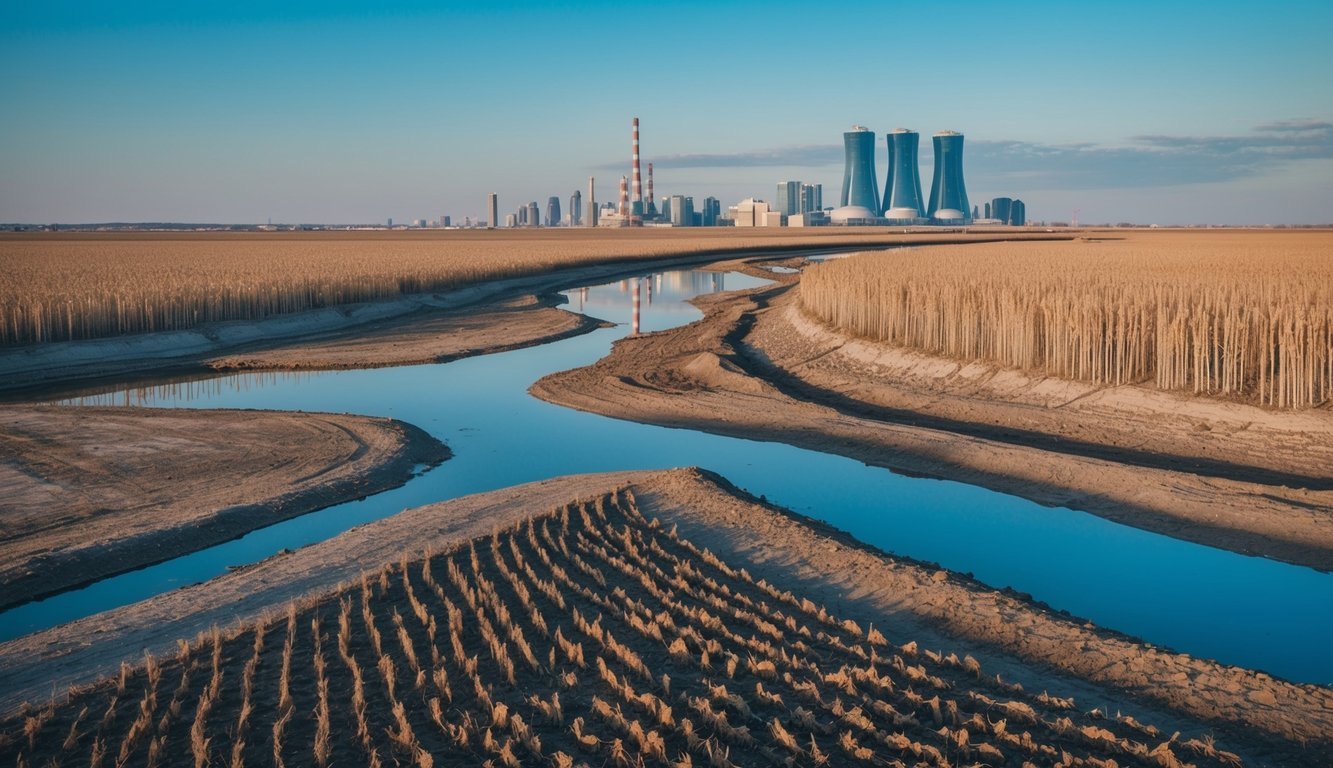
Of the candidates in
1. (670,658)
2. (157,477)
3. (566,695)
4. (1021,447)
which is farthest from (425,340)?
(566,695)

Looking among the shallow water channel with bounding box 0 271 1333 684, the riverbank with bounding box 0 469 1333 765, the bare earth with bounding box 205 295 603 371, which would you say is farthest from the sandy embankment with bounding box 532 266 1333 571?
the bare earth with bounding box 205 295 603 371

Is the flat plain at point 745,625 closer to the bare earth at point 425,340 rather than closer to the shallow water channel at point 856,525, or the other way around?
the shallow water channel at point 856,525

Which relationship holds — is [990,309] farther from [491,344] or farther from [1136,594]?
[491,344]

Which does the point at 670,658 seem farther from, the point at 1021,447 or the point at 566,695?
the point at 1021,447

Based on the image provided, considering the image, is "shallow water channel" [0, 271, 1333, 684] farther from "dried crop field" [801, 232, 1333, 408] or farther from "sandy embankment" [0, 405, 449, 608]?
"dried crop field" [801, 232, 1333, 408]

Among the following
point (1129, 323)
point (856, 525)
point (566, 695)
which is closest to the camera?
point (566, 695)

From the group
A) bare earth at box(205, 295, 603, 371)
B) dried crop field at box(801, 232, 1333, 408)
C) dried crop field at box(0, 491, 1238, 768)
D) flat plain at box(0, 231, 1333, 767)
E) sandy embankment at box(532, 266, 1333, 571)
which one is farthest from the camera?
bare earth at box(205, 295, 603, 371)

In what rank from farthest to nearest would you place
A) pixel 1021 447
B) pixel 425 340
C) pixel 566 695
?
pixel 425 340 → pixel 1021 447 → pixel 566 695

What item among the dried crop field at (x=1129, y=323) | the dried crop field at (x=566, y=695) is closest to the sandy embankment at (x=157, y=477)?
the dried crop field at (x=566, y=695)
